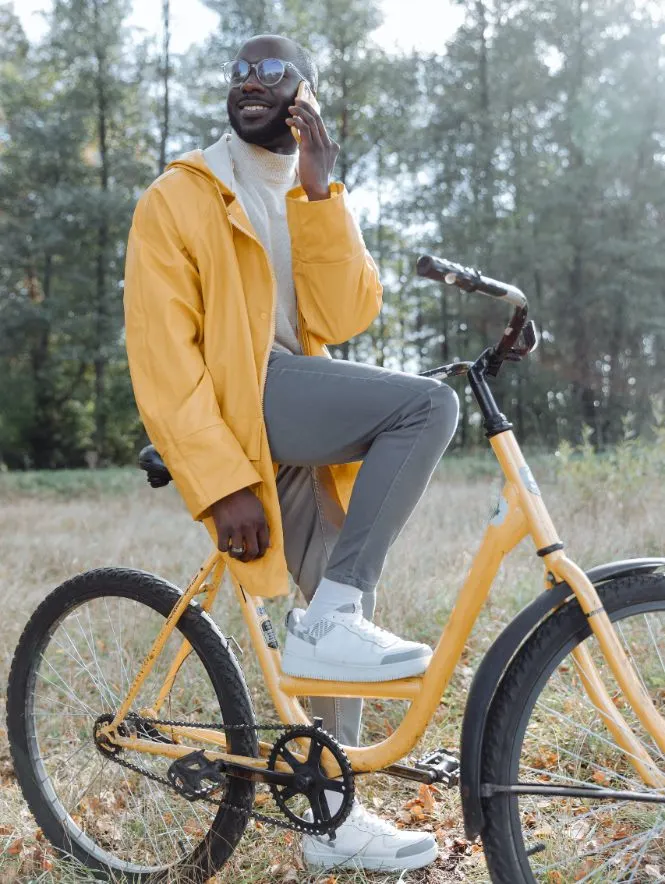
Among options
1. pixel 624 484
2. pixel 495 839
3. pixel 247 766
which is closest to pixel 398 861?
pixel 247 766

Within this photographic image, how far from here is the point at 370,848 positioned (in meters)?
2.52

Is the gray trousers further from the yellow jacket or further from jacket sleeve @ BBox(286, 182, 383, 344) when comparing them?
jacket sleeve @ BBox(286, 182, 383, 344)

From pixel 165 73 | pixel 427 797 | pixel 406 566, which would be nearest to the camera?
pixel 427 797

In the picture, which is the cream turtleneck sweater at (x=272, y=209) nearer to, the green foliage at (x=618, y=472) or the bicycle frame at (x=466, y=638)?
the bicycle frame at (x=466, y=638)

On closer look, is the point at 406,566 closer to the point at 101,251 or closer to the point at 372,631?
the point at 372,631

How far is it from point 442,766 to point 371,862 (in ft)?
1.42

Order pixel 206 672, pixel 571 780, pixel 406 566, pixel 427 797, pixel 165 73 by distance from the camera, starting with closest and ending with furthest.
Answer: pixel 571 780 < pixel 206 672 < pixel 427 797 < pixel 406 566 < pixel 165 73

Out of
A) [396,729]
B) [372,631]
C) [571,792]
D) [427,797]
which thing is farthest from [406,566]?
[571,792]

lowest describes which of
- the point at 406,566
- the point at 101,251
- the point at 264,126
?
the point at 406,566

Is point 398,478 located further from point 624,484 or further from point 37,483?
point 37,483

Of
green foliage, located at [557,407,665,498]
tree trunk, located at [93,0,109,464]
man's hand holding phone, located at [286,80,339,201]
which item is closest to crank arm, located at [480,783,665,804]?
man's hand holding phone, located at [286,80,339,201]

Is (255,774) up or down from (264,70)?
down

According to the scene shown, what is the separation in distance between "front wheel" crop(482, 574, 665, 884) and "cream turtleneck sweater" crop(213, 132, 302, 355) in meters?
1.07

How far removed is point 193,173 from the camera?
2.29 m
